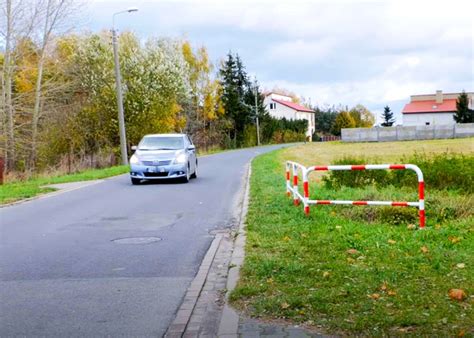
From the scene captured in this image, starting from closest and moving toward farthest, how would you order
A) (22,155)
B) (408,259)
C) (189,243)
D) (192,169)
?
(408,259)
(189,243)
(192,169)
(22,155)

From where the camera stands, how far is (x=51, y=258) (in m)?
7.36

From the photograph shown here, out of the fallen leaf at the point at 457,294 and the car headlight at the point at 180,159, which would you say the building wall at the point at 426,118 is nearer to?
the car headlight at the point at 180,159

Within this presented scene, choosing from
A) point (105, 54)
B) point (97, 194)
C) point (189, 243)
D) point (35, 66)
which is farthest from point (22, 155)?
point (189, 243)

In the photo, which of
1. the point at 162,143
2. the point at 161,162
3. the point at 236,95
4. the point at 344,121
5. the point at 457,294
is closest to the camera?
the point at 457,294

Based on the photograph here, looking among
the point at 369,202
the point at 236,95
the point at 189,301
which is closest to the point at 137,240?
the point at 189,301

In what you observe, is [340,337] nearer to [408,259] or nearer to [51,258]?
[408,259]

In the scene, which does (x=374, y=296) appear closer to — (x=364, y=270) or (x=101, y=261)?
(x=364, y=270)

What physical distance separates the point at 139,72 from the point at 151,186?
23.4 meters

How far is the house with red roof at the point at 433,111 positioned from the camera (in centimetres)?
10869

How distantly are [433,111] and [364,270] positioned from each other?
366 ft

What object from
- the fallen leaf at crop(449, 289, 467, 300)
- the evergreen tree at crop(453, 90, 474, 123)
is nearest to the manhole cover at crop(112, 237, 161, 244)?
the fallen leaf at crop(449, 289, 467, 300)

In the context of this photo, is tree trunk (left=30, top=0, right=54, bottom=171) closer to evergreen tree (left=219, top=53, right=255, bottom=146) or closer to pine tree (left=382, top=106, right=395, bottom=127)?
evergreen tree (left=219, top=53, right=255, bottom=146)

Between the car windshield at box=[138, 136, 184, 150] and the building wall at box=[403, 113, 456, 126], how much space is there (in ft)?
319

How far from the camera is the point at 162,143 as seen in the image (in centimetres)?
1967
